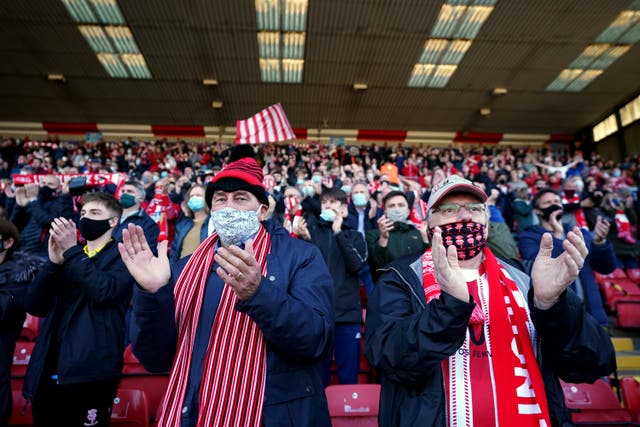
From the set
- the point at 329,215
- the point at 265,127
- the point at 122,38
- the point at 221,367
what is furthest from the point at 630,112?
the point at 221,367

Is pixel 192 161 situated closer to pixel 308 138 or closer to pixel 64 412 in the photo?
pixel 308 138

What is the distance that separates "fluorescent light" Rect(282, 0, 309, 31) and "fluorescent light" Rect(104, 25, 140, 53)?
5217 mm

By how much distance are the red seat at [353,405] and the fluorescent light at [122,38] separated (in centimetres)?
1366

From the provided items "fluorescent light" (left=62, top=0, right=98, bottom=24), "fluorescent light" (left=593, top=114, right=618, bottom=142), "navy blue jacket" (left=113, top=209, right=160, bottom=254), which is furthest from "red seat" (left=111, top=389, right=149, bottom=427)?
"fluorescent light" (left=593, top=114, right=618, bottom=142)

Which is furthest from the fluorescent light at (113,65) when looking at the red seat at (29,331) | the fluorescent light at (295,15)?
the red seat at (29,331)

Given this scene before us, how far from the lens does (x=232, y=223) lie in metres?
1.69

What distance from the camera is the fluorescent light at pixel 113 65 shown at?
44.8 ft

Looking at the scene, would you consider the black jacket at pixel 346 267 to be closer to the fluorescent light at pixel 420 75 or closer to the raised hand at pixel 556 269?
the raised hand at pixel 556 269

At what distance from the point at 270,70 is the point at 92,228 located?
44.8 ft

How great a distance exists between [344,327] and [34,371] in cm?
207

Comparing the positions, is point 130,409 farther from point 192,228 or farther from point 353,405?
point 192,228

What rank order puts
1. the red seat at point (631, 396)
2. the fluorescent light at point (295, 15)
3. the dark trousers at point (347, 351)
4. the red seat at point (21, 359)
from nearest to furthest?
the red seat at point (631, 396) < the red seat at point (21, 359) < the dark trousers at point (347, 351) < the fluorescent light at point (295, 15)

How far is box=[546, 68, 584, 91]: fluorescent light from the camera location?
14898mm

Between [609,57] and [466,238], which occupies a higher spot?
[609,57]
